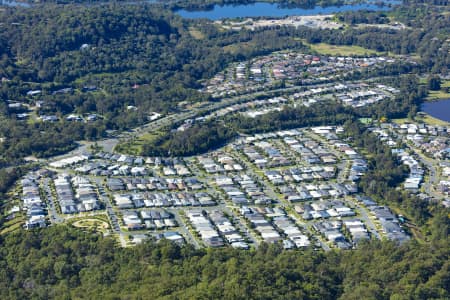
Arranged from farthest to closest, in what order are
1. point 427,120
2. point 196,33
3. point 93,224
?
point 196,33, point 427,120, point 93,224

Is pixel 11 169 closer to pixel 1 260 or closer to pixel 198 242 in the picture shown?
pixel 1 260

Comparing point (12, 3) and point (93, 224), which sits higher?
point (12, 3)

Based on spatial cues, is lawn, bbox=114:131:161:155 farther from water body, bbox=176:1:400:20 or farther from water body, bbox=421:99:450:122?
water body, bbox=176:1:400:20

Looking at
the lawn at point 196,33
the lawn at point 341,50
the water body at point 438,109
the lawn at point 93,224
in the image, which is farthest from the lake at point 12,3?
the lawn at point 93,224

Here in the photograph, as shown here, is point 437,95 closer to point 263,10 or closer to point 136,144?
point 136,144

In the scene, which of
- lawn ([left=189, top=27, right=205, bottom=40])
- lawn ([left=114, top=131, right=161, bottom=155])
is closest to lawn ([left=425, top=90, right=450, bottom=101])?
lawn ([left=114, top=131, right=161, bottom=155])

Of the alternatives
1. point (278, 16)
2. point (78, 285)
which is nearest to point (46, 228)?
point (78, 285)

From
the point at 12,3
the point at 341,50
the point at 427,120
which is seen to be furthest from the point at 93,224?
the point at 12,3
